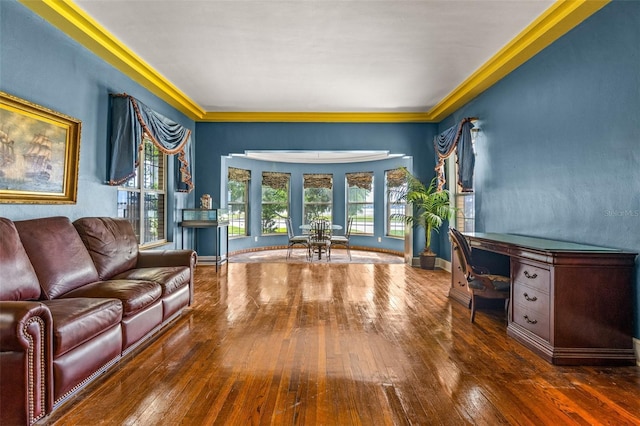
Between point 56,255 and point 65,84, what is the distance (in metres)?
1.68

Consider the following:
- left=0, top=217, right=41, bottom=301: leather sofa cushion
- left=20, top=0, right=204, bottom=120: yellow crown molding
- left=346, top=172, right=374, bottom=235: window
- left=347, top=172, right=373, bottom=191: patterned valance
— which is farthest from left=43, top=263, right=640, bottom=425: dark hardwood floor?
left=347, top=172, right=373, bottom=191: patterned valance

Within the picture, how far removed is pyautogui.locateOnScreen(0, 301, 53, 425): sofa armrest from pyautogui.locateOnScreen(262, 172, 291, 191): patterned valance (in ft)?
23.3

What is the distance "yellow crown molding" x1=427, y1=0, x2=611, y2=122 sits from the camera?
264cm

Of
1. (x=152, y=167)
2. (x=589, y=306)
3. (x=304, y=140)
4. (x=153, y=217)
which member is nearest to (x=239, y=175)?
(x=304, y=140)

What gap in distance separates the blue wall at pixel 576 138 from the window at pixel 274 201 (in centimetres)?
572

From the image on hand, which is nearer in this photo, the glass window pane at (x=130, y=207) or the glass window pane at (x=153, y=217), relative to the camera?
the glass window pane at (x=130, y=207)

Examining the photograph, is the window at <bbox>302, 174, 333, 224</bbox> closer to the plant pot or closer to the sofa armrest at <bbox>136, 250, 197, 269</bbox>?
the plant pot

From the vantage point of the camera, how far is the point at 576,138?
2840mm

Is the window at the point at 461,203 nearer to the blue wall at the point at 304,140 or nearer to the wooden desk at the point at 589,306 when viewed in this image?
the blue wall at the point at 304,140

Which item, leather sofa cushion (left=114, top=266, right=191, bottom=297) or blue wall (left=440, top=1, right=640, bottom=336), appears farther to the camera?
leather sofa cushion (left=114, top=266, right=191, bottom=297)

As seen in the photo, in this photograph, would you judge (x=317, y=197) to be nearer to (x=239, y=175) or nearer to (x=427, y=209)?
(x=239, y=175)

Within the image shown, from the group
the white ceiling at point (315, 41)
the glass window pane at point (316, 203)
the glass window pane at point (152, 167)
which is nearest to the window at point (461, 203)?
the white ceiling at point (315, 41)

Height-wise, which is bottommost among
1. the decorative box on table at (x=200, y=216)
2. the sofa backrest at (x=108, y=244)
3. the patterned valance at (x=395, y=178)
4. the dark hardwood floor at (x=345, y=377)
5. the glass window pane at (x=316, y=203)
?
the dark hardwood floor at (x=345, y=377)

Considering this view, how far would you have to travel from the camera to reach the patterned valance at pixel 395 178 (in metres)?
7.70
